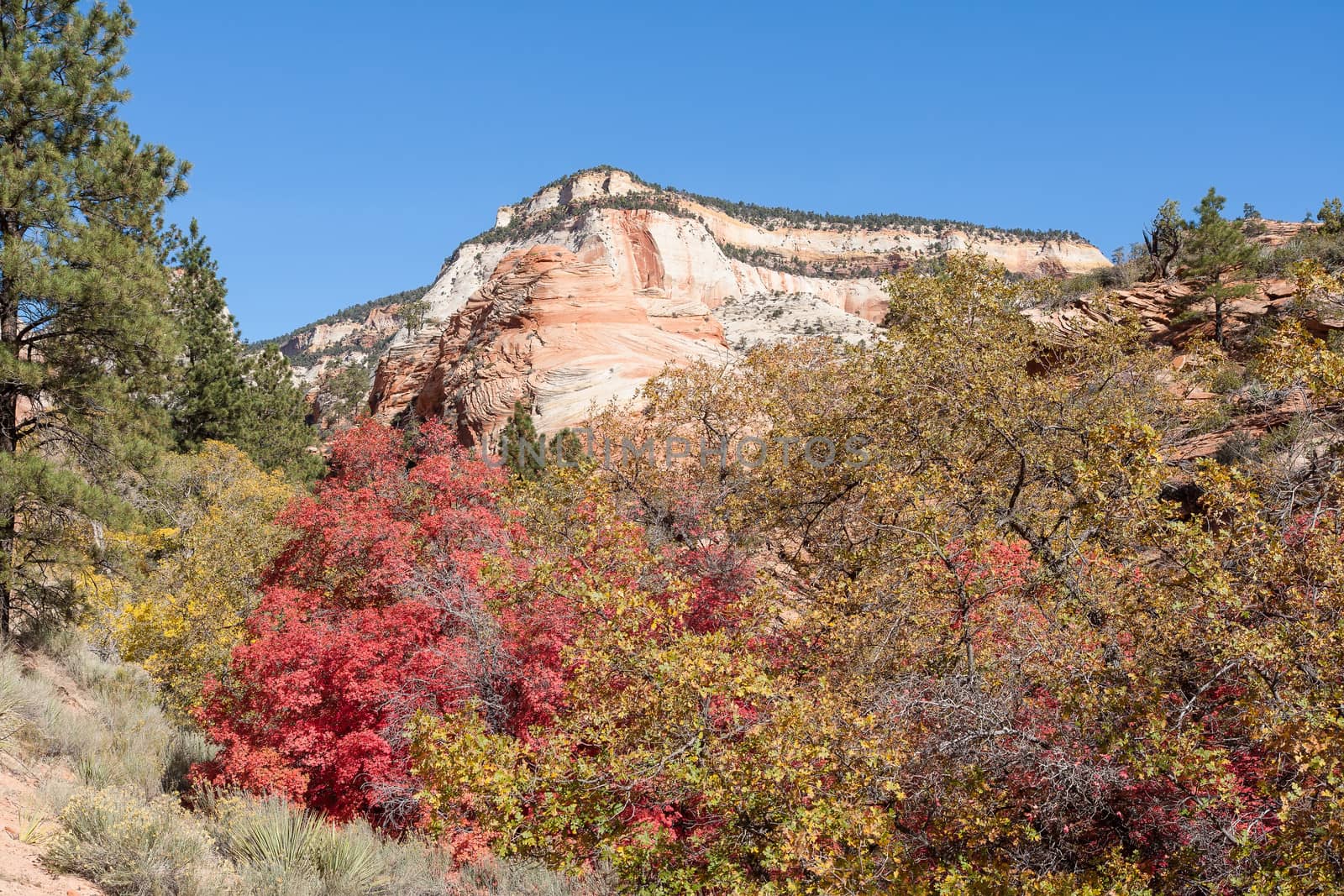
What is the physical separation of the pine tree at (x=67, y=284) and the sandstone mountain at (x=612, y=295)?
50.0 ft

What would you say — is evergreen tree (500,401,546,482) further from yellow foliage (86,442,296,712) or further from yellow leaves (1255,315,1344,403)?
yellow leaves (1255,315,1344,403)

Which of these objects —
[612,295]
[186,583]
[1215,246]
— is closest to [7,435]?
[186,583]

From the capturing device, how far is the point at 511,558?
41.9ft

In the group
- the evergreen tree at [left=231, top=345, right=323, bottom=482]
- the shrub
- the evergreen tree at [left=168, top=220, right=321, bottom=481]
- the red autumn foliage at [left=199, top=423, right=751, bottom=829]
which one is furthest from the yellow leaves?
the evergreen tree at [left=231, top=345, right=323, bottom=482]

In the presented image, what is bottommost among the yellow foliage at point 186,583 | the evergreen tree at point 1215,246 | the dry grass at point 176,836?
the dry grass at point 176,836

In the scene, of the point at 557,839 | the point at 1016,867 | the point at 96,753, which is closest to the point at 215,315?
the point at 96,753

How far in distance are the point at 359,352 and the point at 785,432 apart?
140 metres

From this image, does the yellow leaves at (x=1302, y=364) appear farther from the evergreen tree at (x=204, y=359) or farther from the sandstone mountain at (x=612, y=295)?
the evergreen tree at (x=204, y=359)

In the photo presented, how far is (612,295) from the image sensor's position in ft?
156

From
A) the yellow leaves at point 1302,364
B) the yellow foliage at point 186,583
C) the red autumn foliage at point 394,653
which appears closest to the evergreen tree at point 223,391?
the yellow foliage at point 186,583

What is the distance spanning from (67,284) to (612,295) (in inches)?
1395

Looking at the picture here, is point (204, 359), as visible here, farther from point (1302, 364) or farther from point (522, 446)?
point (1302, 364)

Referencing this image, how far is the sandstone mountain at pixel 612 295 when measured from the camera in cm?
4125

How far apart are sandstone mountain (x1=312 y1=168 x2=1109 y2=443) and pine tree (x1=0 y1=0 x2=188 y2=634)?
15.2 meters
